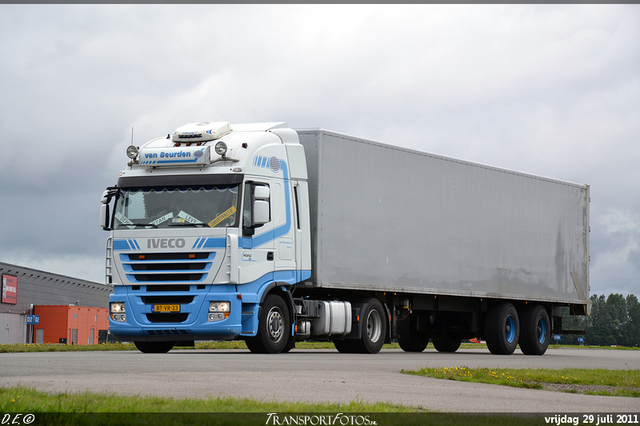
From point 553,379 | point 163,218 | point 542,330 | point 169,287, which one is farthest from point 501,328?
point 553,379

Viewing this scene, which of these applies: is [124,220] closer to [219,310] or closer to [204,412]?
[219,310]

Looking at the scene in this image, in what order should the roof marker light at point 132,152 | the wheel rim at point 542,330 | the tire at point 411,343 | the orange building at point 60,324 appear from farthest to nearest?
the orange building at point 60,324 < the wheel rim at point 542,330 < the tire at point 411,343 < the roof marker light at point 132,152

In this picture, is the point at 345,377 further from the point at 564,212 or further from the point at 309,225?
the point at 564,212

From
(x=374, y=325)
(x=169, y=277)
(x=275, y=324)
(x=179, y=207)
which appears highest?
(x=179, y=207)

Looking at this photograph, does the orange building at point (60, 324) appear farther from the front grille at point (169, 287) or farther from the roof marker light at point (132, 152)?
the front grille at point (169, 287)

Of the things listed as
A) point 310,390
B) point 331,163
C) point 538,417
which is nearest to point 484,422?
point 538,417

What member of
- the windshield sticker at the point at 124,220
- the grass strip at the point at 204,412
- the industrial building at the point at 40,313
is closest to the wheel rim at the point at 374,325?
the windshield sticker at the point at 124,220

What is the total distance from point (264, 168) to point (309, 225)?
1.72 m

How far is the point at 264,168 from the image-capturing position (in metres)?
17.1

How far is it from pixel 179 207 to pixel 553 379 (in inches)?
298

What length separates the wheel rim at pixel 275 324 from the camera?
667 inches

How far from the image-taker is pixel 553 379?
12.1 m

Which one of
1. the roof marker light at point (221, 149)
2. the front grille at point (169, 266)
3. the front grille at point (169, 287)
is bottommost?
the front grille at point (169, 287)

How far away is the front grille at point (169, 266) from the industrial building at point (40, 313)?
56.9 m
